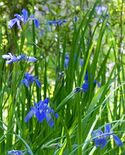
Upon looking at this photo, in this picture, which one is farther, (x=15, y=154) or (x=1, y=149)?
(x=1, y=149)

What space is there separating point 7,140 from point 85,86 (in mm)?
522

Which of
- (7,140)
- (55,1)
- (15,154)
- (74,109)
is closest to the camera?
(15,154)

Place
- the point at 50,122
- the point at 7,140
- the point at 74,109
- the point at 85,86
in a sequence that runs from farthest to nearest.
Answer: the point at 85,86 → the point at 74,109 → the point at 7,140 → the point at 50,122

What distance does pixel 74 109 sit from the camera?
85.8 inches

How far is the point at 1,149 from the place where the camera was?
2.02 m

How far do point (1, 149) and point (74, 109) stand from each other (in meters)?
0.37

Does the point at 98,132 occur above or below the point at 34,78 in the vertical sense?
below

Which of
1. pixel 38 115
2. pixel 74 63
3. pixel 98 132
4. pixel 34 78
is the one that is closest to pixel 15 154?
pixel 38 115

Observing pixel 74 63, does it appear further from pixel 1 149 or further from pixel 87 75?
pixel 1 149

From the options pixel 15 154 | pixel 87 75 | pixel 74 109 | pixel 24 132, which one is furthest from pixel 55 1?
pixel 15 154

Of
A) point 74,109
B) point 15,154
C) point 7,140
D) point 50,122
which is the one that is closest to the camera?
point 15,154

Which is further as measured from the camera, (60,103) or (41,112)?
(60,103)

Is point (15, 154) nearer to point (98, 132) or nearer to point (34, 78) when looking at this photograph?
point (98, 132)

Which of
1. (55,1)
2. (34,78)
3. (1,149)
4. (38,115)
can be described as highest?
(55,1)
